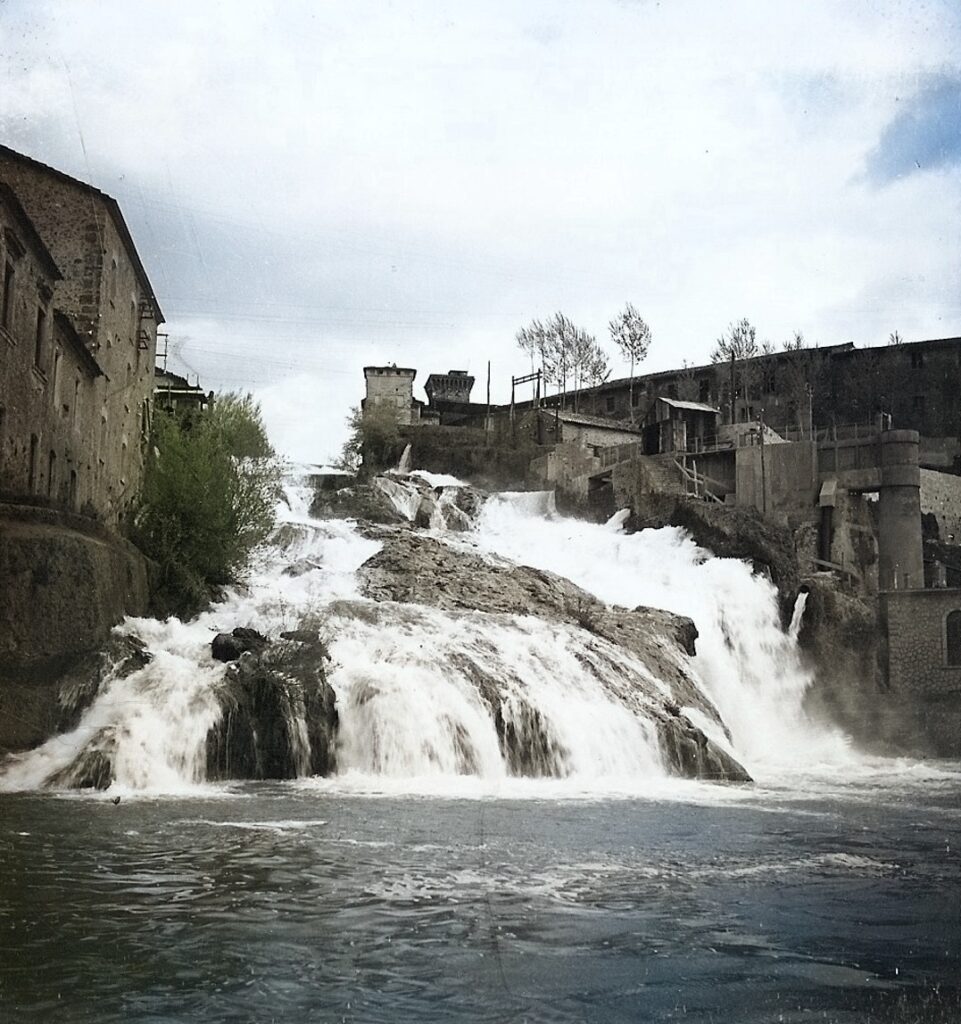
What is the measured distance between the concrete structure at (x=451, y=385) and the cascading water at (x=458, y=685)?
40265 mm

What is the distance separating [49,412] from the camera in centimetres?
2462

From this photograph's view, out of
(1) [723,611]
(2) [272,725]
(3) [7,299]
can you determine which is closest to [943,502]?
(1) [723,611]

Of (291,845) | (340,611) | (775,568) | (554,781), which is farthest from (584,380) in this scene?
(291,845)

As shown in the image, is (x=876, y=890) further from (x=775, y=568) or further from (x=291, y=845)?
(x=775, y=568)

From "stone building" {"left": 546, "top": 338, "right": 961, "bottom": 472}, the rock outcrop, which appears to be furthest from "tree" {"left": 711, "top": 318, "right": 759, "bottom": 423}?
the rock outcrop

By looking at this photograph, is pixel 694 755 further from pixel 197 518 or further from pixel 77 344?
pixel 77 344

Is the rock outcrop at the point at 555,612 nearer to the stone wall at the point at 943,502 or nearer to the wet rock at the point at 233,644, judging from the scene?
the wet rock at the point at 233,644

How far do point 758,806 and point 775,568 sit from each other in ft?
69.1

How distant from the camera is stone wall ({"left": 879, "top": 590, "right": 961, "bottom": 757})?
35.4 metres

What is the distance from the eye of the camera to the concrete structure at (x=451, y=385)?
78562 mm

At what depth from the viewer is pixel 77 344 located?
86.4ft

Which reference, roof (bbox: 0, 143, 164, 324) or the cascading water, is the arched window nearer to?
the cascading water

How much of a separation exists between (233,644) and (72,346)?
8403 millimetres

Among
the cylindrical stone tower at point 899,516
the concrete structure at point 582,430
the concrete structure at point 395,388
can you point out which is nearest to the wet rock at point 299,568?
the cylindrical stone tower at point 899,516
